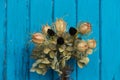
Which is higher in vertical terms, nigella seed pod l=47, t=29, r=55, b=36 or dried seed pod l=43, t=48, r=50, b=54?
nigella seed pod l=47, t=29, r=55, b=36

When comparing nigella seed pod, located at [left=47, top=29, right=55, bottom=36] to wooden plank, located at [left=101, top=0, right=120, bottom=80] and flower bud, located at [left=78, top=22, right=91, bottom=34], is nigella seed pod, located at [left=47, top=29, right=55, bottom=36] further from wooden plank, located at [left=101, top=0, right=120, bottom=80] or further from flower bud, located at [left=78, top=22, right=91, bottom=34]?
wooden plank, located at [left=101, top=0, right=120, bottom=80]

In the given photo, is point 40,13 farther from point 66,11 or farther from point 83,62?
point 83,62

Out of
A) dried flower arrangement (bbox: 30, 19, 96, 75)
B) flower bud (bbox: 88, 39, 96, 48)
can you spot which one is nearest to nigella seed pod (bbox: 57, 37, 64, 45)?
dried flower arrangement (bbox: 30, 19, 96, 75)

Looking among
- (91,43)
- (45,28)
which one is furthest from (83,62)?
(45,28)

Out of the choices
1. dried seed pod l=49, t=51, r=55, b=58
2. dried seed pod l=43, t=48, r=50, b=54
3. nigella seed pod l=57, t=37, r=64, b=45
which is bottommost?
dried seed pod l=49, t=51, r=55, b=58

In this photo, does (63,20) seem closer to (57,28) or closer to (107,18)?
(57,28)

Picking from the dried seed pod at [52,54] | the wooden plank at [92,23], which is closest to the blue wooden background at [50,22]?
the wooden plank at [92,23]

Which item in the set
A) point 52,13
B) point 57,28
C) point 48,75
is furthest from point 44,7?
point 48,75
